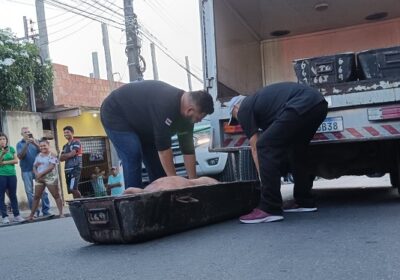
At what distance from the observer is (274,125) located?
14.1 feet

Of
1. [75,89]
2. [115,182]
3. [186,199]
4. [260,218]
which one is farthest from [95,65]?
[186,199]

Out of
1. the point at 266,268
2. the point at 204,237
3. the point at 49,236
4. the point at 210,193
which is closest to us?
the point at 266,268

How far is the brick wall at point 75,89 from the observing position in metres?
17.1

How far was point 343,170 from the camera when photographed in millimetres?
5648

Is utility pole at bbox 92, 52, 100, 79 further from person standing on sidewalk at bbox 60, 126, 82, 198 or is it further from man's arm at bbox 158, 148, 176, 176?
man's arm at bbox 158, 148, 176, 176

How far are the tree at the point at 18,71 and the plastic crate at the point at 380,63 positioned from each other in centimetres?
996

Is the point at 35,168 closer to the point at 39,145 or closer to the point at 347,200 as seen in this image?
the point at 39,145

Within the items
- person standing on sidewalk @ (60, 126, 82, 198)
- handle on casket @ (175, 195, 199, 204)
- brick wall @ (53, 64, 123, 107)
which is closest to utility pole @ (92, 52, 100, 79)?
brick wall @ (53, 64, 123, 107)

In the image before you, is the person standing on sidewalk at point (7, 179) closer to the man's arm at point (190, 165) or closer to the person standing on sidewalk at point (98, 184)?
the man's arm at point (190, 165)

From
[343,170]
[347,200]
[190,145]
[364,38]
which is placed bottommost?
[347,200]

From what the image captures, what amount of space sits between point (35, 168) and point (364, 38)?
5623mm

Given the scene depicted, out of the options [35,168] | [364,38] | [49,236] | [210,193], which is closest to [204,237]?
[210,193]

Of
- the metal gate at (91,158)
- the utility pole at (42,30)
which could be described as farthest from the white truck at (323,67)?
the utility pole at (42,30)

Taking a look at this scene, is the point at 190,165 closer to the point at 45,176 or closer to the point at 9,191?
the point at 45,176
